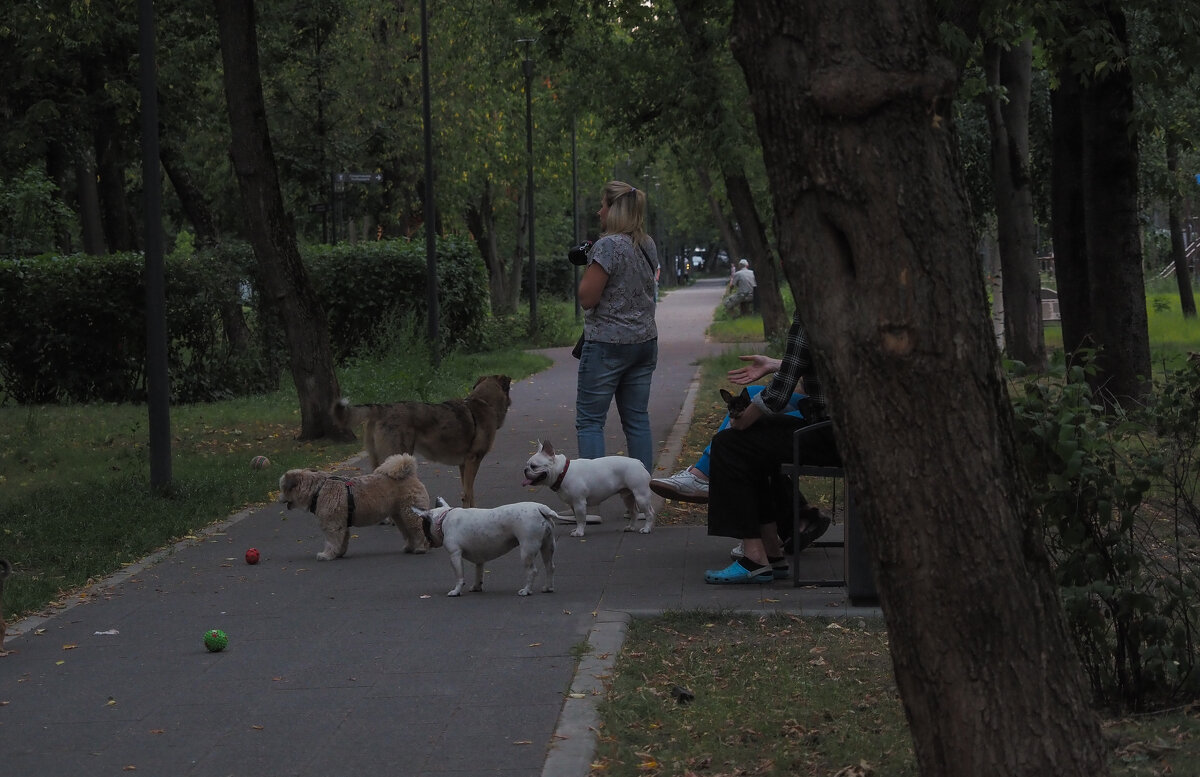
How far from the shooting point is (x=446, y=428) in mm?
9719

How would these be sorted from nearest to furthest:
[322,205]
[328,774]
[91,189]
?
[328,774]
[322,205]
[91,189]

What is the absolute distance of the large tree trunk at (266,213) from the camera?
45.2ft

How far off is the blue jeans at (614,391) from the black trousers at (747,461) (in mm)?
1848

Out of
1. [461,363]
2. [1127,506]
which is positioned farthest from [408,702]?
[461,363]

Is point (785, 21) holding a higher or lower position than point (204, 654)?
higher

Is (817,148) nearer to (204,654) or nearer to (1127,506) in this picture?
(1127,506)

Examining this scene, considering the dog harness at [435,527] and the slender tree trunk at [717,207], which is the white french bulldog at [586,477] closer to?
the dog harness at [435,527]

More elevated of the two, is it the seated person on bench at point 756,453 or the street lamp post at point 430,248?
the street lamp post at point 430,248

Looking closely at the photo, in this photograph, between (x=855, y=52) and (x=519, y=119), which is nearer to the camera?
(x=855, y=52)

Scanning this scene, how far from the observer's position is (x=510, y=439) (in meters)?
15.0

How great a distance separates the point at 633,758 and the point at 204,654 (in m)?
2.60

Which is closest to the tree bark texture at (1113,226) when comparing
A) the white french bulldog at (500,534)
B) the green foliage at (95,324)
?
the white french bulldog at (500,534)

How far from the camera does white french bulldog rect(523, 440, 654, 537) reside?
28.0 ft

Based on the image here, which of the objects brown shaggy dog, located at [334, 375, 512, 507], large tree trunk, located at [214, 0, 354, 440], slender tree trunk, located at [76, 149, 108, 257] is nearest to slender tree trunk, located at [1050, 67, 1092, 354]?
brown shaggy dog, located at [334, 375, 512, 507]
